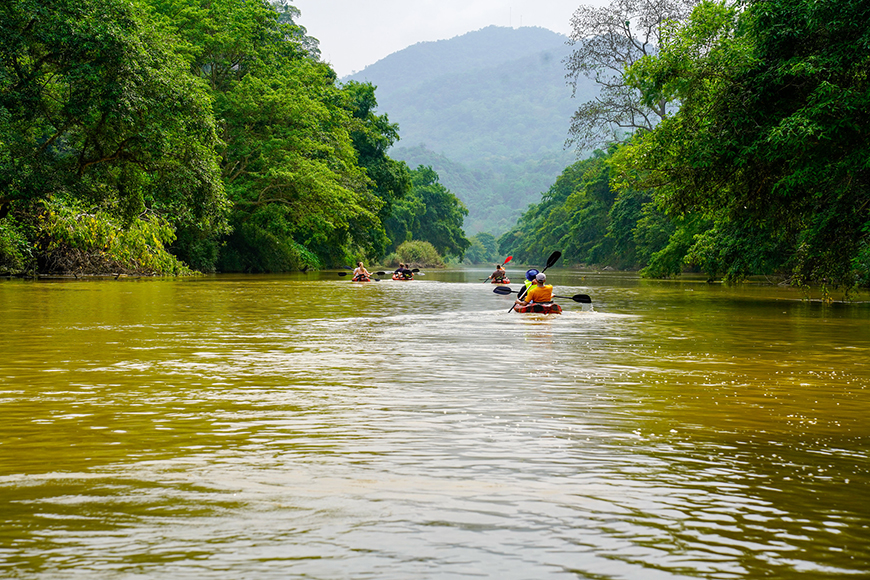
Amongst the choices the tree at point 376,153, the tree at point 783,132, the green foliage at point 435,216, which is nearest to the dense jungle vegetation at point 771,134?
the tree at point 783,132

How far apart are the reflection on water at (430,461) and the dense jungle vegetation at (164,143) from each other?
17.8m

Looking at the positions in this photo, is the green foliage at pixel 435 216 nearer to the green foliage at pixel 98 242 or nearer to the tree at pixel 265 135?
the tree at pixel 265 135

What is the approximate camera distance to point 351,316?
18.8 metres

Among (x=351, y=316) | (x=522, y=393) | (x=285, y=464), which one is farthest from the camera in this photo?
(x=351, y=316)

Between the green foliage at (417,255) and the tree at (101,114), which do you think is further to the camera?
the green foliage at (417,255)

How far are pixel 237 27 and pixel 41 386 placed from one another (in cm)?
4282

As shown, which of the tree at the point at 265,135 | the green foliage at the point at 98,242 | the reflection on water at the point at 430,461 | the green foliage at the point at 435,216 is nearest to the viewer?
the reflection on water at the point at 430,461

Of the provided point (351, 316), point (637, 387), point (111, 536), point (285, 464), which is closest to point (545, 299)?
point (351, 316)

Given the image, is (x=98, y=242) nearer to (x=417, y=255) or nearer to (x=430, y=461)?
(x=430, y=461)

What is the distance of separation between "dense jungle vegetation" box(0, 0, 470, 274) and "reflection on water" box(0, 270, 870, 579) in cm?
1776

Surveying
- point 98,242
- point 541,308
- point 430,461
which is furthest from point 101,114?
point 430,461

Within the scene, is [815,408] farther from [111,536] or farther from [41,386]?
[41,386]

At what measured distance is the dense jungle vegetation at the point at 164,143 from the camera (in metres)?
27.5

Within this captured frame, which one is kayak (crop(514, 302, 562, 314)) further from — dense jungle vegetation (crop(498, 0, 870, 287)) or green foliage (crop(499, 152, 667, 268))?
green foliage (crop(499, 152, 667, 268))
